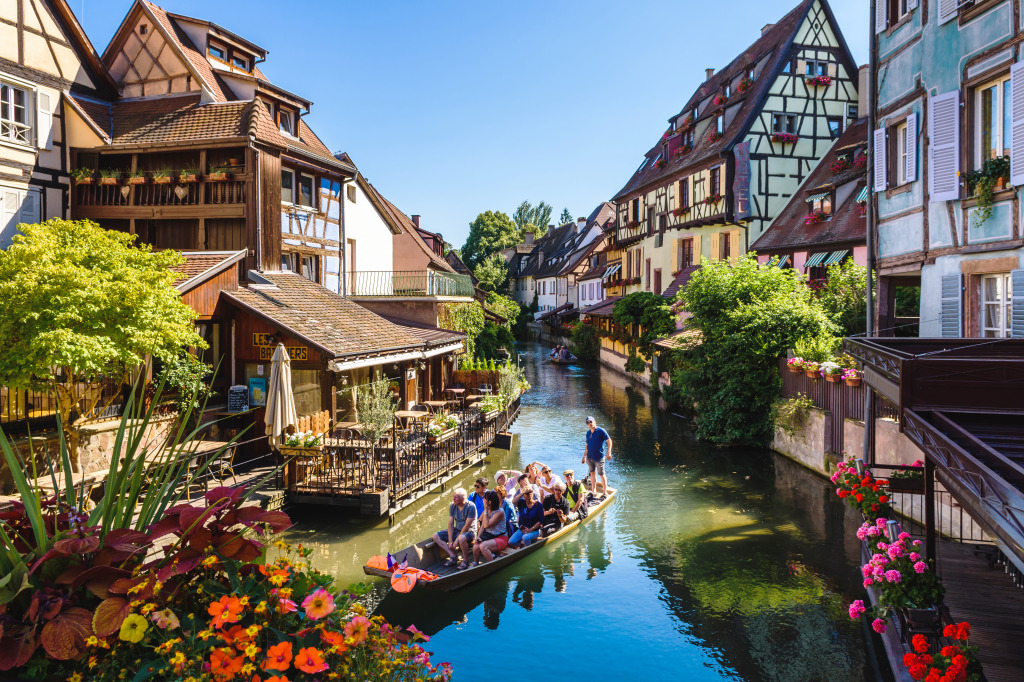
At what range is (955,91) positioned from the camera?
11.4 metres

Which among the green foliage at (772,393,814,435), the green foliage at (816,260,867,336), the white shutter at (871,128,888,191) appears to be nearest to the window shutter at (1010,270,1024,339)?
the white shutter at (871,128,888,191)

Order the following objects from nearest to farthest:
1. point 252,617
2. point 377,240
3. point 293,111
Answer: point 252,617
point 293,111
point 377,240

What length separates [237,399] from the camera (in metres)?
15.1

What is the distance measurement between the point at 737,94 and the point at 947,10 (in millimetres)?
21846

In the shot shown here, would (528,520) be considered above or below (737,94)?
below

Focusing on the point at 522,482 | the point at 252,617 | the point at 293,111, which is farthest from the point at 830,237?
the point at 252,617

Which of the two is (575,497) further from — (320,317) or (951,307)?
(320,317)

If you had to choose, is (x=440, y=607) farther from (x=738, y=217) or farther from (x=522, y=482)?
(x=738, y=217)

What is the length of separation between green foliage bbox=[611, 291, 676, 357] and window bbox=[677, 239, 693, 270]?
2.42m

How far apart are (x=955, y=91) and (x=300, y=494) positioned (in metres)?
13.2

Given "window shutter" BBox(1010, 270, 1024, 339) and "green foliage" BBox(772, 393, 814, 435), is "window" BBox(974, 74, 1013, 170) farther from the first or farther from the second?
"green foliage" BBox(772, 393, 814, 435)

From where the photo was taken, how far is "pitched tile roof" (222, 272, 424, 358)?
15133 millimetres

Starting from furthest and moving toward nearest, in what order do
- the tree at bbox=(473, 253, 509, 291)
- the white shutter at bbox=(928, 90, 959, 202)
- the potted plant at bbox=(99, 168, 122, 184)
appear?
the tree at bbox=(473, 253, 509, 291), the potted plant at bbox=(99, 168, 122, 184), the white shutter at bbox=(928, 90, 959, 202)

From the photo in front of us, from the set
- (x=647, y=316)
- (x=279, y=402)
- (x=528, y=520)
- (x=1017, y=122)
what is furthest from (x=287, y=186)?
(x=1017, y=122)
